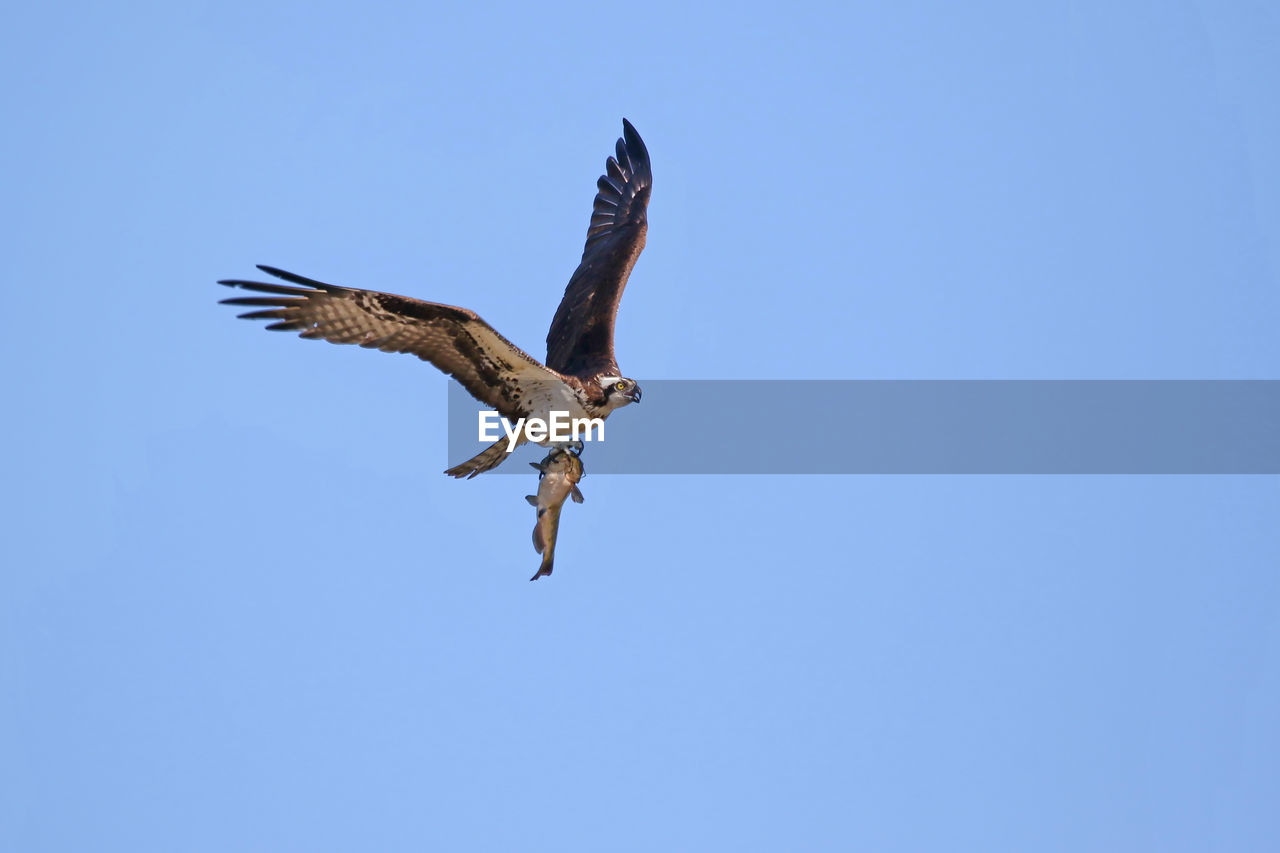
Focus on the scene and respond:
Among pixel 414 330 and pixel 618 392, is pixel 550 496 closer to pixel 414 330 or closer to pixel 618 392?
pixel 618 392

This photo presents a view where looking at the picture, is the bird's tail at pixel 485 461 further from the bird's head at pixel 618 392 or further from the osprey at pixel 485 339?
the bird's head at pixel 618 392

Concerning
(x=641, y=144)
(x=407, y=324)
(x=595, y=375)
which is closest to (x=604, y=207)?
(x=641, y=144)

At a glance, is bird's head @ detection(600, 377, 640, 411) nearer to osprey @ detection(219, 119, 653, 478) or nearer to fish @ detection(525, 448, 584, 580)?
osprey @ detection(219, 119, 653, 478)

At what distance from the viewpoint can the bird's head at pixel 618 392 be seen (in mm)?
15875

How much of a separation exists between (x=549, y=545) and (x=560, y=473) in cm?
73

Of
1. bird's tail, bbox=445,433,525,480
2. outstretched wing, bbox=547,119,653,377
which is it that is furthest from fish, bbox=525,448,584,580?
outstretched wing, bbox=547,119,653,377

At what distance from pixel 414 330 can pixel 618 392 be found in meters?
2.29

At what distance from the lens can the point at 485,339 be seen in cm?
1480

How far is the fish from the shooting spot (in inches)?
607

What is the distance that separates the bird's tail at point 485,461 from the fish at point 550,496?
403mm

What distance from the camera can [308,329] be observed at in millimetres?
14367

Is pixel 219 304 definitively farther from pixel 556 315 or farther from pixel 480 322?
pixel 556 315

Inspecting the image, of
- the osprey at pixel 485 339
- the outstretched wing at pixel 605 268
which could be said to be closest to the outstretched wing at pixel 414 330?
the osprey at pixel 485 339

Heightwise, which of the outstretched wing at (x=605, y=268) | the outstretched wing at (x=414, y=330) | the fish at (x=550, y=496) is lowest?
the fish at (x=550, y=496)
